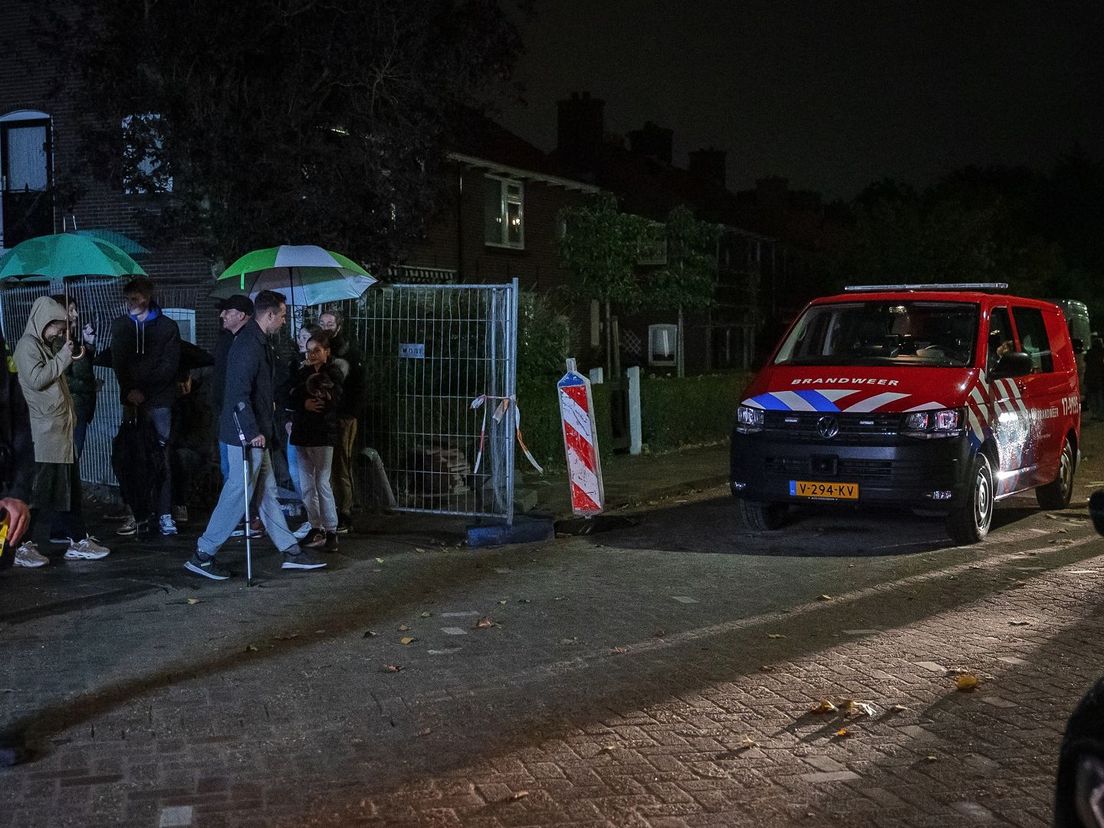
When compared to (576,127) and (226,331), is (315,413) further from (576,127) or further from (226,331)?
(576,127)

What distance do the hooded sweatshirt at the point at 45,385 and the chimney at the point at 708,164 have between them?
1866 inches

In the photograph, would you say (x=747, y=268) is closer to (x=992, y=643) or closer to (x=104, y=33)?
(x=104, y=33)

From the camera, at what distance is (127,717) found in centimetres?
590

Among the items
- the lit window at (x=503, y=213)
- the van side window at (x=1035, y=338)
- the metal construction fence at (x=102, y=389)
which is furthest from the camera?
the lit window at (x=503, y=213)

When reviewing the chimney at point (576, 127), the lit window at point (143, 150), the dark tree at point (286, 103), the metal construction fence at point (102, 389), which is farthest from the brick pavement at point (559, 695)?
the chimney at point (576, 127)

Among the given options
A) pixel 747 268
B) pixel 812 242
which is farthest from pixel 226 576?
pixel 812 242

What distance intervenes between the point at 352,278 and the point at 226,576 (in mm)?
3859

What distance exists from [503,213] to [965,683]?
84.6ft

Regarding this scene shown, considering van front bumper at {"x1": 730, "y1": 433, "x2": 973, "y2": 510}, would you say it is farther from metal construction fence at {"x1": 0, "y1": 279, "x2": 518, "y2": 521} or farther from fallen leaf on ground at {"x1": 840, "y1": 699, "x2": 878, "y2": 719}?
fallen leaf on ground at {"x1": 840, "y1": 699, "x2": 878, "y2": 719}

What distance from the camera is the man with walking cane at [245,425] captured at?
909cm

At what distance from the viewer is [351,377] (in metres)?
11.2

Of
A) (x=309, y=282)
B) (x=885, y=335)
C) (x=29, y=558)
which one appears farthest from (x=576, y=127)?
(x=29, y=558)

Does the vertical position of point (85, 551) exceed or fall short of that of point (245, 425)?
it falls short

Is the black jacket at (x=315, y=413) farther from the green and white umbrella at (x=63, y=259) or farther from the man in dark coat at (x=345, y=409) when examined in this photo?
the green and white umbrella at (x=63, y=259)
